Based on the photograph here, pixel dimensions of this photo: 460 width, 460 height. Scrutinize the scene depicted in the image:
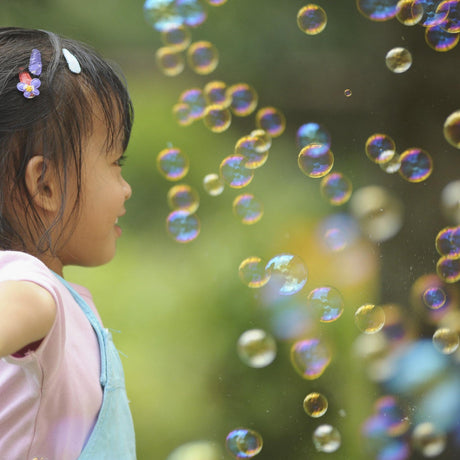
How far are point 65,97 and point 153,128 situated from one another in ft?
5.76

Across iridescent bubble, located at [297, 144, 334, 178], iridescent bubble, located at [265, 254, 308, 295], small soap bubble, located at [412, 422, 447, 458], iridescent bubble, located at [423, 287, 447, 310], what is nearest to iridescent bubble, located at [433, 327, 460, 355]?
iridescent bubble, located at [423, 287, 447, 310]

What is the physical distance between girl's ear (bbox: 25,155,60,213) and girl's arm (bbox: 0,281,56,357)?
0.29 meters

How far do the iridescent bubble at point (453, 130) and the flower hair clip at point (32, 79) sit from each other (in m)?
1.04

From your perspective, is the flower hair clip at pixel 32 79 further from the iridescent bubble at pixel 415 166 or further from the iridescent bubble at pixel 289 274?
the iridescent bubble at pixel 415 166

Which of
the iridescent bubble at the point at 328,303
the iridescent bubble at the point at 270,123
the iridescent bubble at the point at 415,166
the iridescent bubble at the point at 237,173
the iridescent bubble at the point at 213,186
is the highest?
the iridescent bubble at the point at 415,166

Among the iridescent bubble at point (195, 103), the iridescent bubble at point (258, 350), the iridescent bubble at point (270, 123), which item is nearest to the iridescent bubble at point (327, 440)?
the iridescent bubble at point (258, 350)

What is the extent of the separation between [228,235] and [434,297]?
113cm

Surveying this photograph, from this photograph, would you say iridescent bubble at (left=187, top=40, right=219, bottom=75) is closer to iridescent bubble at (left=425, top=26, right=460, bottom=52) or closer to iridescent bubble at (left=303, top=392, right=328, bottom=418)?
iridescent bubble at (left=425, top=26, right=460, bottom=52)

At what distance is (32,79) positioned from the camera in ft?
3.46

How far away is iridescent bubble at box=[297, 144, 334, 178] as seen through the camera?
5.83ft

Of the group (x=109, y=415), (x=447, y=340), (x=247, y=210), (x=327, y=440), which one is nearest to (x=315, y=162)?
(x=247, y=210)

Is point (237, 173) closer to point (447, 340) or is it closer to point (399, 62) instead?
point (399, 62)

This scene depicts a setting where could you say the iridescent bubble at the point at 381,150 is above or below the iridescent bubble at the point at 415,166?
above

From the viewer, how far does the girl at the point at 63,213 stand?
3.09 ft
